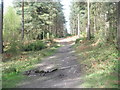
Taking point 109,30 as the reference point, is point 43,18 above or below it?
above

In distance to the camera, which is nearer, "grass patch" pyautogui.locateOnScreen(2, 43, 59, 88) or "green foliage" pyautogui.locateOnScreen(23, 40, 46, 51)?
"grass patch" pyautogui.locateOnScreen(2, 43, 59, 88)

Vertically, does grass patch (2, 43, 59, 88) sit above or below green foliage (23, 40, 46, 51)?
below

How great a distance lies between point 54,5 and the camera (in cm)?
4834

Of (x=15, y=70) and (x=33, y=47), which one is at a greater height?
(x=33, y=47)

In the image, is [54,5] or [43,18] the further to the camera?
[54,5]

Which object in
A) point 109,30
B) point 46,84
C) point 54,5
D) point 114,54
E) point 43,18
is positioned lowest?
point 46,84

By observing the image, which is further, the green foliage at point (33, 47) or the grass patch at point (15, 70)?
the green foliage at point (33, 47)

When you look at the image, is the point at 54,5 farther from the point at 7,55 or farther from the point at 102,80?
Answer: the point at 102,80

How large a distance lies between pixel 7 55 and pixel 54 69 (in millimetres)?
6638

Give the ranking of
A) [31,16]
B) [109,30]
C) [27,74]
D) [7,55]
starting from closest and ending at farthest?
[27,74], [7,55], [109,30], [31,16]

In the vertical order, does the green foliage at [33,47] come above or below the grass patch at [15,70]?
above

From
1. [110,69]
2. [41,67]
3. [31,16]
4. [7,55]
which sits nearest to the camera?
[110,69]

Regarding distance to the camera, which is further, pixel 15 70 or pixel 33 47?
pixel 33 47

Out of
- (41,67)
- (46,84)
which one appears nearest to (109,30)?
(41,67)
